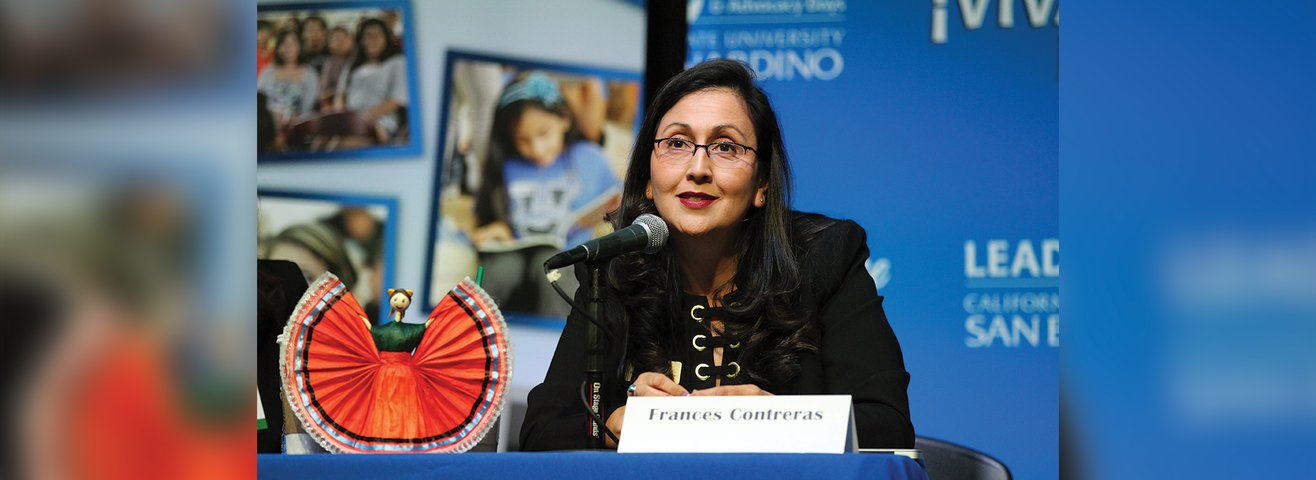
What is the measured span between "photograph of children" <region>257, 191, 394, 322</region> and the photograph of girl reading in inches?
63.5

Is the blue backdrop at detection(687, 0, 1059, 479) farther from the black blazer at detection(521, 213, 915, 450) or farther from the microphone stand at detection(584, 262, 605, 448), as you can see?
the microphone stand at detection(584, 262, 605, 448)

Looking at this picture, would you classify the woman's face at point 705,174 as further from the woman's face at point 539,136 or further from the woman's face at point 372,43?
the woman's face at point 372,43

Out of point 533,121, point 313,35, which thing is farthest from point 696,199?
point 313,35

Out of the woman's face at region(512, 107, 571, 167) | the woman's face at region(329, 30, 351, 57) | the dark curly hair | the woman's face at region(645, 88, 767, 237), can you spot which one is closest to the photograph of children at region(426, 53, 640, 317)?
the woman's face at region(512, 107, 571, 167)

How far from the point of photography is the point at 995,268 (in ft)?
12.5

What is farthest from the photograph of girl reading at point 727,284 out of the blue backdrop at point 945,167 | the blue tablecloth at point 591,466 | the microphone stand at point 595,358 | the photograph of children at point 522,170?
the photograph of children at point 522,170

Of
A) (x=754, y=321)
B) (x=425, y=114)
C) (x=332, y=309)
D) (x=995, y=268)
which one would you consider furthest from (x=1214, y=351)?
(x=425, y=114)

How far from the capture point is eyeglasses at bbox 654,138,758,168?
261 centimetres

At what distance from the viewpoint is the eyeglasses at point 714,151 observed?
2609mm

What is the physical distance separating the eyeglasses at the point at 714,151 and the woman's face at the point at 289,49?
1928mm

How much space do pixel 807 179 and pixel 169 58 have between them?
370 cm

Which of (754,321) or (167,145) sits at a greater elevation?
(167,145)

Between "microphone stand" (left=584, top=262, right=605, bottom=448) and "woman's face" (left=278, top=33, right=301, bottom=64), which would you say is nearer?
"microphone stand" (left=584, top=262, right=605, bottom=448)

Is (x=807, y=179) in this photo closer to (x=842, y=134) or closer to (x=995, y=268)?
(x=842, y=134)
